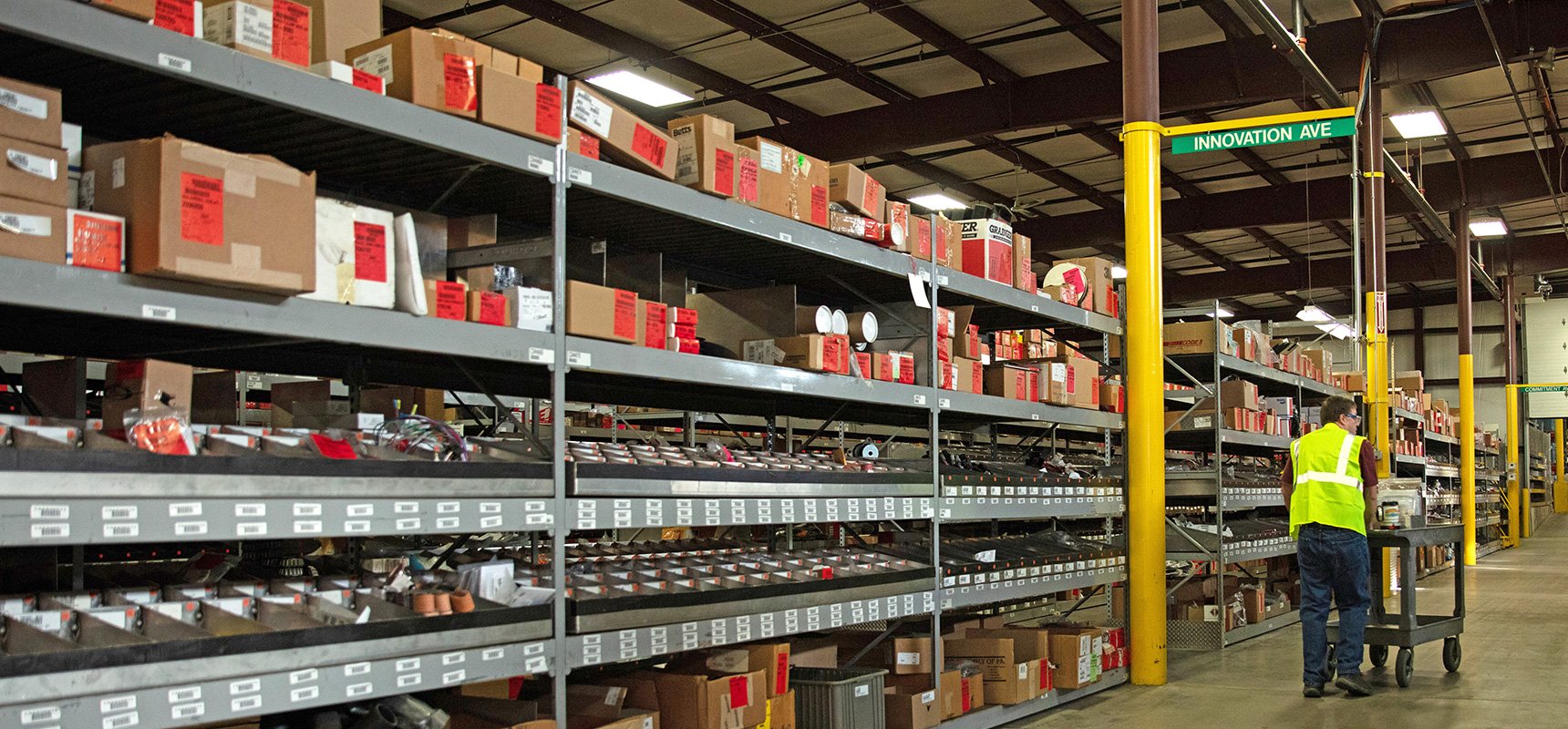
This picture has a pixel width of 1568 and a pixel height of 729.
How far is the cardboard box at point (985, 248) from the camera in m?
6.52

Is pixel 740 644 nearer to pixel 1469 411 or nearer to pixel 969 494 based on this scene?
pixel 969 494

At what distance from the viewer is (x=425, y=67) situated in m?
3.38

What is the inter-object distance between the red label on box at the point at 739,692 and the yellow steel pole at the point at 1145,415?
380 centimetres

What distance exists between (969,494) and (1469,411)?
54.1 feet

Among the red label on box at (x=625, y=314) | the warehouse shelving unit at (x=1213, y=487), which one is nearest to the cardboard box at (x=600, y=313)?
the red label on box at (x=625, y=314)

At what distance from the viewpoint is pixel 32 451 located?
97.7 inches

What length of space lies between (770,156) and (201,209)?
98.8 inches

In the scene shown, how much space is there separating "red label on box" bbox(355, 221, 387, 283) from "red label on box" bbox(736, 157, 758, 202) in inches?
64.4

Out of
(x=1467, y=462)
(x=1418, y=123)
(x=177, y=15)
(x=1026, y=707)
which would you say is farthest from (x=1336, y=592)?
(x=1467, y=462)

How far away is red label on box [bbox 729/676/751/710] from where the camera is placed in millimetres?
4461

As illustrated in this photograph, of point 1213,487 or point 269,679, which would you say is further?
point 1213,487

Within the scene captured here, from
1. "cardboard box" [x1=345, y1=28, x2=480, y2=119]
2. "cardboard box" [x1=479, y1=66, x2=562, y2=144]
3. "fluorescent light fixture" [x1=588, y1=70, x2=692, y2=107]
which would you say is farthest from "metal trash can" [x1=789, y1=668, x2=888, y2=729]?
"fluorescent light fixture" [x1=588, y1=70, x2=692, y2=107]

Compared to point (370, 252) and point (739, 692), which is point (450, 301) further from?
point (739, 692)

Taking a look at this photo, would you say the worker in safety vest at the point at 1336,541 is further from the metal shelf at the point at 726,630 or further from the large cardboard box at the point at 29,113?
the large cardboard box at the point at 29,113
